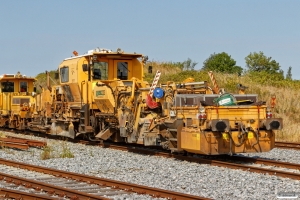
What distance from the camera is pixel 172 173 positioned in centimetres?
1155

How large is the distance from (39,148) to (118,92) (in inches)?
129

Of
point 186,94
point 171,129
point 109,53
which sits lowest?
point 171,129

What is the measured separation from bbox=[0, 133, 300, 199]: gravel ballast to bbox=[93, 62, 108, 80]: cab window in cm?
293

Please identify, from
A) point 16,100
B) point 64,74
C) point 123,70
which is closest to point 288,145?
point 123,70

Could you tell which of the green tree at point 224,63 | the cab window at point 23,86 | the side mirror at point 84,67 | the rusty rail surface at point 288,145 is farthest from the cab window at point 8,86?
the green tree at point 224,63

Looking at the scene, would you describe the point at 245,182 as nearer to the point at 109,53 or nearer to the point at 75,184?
the point at 75,184

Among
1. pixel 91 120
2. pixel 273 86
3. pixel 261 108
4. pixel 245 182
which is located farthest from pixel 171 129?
pixel 273 86

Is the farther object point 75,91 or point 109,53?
point 75,91

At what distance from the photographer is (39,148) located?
17.5 metres

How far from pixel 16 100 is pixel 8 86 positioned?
1.94m

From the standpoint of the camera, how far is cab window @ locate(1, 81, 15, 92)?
28.2 meters

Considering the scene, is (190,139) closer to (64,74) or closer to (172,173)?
(172,173)

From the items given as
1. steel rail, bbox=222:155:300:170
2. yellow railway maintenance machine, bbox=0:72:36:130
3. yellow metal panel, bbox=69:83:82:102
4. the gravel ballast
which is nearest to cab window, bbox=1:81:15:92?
yellow railway maintenance machine, bbox=0:72:36:130

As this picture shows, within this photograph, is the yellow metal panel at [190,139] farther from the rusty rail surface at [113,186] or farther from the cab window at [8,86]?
the cab window at [8,86]
